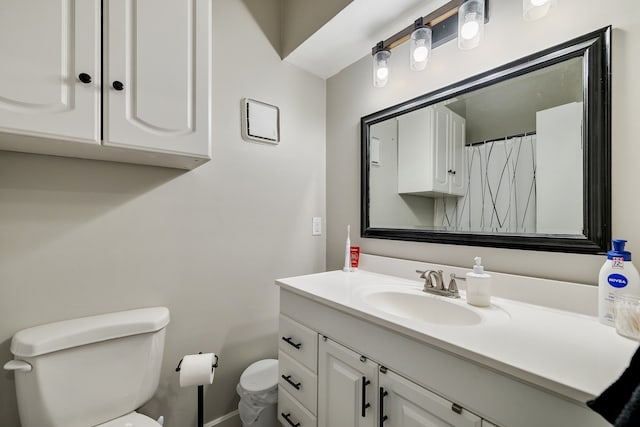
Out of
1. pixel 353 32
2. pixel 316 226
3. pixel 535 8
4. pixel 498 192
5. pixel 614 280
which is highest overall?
pixel 353 32

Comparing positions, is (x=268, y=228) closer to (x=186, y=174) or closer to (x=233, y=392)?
A: (x=186, y=174)

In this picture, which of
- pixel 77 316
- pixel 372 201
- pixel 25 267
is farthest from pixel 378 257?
pixel 25 267

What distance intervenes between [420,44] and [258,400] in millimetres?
1866

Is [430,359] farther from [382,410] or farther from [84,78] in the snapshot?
[84,78]

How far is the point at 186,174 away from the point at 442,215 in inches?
50.0

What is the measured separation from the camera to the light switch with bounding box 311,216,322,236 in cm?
186

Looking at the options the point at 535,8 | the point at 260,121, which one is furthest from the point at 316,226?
the point at 535,8

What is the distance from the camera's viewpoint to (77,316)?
110 cm

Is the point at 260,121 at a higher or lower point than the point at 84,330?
higher

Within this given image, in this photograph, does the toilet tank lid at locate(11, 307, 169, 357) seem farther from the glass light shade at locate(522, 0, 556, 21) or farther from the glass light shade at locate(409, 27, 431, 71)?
the glass light shade at locate(522, 0, 556, 21)

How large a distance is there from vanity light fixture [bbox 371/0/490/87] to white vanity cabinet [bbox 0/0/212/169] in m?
0.86

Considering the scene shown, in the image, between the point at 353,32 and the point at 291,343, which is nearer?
the point at 291,343

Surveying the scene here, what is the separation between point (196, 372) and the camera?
111cm

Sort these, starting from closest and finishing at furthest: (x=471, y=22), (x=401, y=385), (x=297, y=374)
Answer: (x=401, y=385) → (x=471, y=22) → (x=297, y=374)
